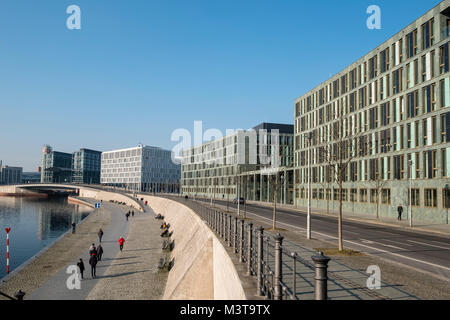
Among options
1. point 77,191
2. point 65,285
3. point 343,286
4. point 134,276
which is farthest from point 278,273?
point 77,191

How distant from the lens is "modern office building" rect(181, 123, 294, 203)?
8206cm

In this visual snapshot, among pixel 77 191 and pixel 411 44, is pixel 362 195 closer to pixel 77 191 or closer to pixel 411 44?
pixel 411 44

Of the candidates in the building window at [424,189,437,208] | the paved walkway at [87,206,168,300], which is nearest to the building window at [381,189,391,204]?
the building window at [424,189,437,208]

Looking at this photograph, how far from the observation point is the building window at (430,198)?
3322 cm

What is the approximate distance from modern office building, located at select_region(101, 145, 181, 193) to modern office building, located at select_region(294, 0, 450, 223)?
126919mm

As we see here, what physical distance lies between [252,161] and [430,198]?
6203 cm

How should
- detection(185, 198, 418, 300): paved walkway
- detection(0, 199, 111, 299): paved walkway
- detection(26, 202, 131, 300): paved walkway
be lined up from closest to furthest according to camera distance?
detection(185, 198, 418, 300): paved walkway → detection(26, 202, 131, 300): paved walkway → detection(0, 199, 111, 299): paved walkway

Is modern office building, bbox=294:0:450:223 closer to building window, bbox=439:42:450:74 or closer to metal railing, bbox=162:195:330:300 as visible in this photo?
building window, bbox=439:42:450:74

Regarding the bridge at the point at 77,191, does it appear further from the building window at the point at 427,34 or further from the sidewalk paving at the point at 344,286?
the sidewalk paving at the point at 344,286

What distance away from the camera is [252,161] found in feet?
309

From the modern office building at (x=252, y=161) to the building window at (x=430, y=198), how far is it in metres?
37.0
